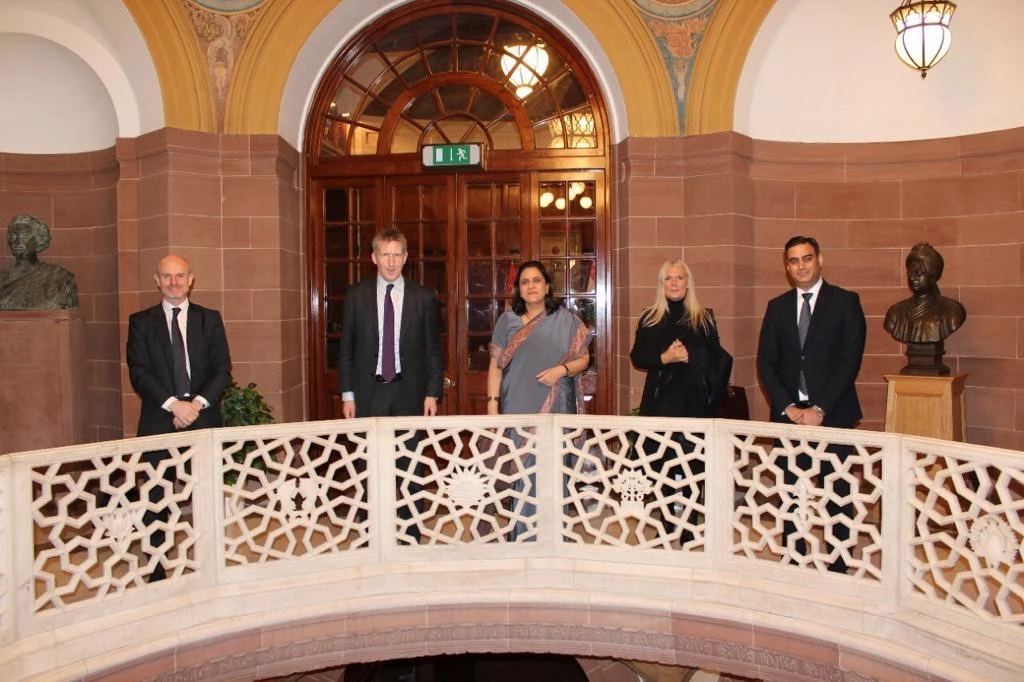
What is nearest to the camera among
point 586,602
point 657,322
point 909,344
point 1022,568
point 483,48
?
point 1022,568

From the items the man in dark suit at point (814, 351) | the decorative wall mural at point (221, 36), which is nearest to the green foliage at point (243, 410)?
the decorative wall mural at point (221, 36)

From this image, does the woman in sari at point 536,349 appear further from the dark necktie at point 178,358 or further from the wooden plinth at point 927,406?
the wooden plinth at point 927,406

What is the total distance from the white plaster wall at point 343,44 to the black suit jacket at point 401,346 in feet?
8.07

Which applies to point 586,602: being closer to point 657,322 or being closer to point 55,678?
point 657,322

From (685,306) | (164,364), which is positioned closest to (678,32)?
(685,306)

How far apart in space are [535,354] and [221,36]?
3.53 m

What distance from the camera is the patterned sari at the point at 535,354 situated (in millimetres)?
3754

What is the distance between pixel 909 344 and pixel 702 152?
1.88 meters

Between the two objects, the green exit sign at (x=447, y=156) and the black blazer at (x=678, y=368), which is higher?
the green exit sign at (x=447, y=156)

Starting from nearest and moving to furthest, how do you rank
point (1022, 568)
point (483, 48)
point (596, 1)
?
point (1022, 568), point (596, 1), point (483, 48)

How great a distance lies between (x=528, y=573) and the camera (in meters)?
3.53

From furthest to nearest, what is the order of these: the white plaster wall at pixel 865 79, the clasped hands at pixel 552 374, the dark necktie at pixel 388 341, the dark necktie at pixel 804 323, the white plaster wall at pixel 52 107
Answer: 1. the white plaster wall at pixel 52 107
2. the white plaster wall at pixel 865 79
3. the dark necktie at pixel 388 341
4. the clasped hands at pixel 552 374
5. the dark necktie at pixel 804 323

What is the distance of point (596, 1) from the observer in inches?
217

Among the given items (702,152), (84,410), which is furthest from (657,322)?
(84,410)
